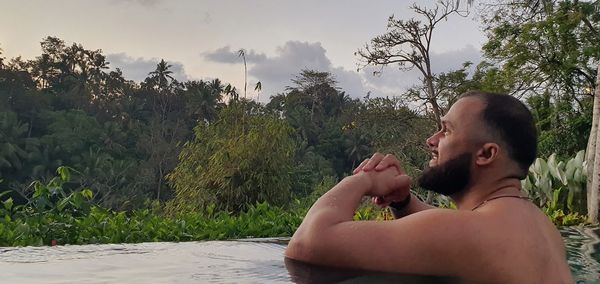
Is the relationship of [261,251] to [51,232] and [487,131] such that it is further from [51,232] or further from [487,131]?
[51,232]

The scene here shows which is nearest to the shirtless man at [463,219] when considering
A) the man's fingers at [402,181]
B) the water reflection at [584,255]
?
the man's fingers at [402,181]

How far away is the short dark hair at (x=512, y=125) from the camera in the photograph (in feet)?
5.82

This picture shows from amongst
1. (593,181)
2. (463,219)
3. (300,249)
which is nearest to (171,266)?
(300,249)

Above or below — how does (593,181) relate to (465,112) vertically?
below

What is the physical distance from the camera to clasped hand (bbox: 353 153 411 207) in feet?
6.15

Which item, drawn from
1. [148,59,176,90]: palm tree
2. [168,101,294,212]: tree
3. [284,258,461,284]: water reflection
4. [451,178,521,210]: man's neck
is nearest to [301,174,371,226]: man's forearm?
[284,258,461,284]: water reflection

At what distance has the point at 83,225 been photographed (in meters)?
5.56

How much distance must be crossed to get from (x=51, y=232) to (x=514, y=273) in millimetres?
4548

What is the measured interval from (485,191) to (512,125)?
0.62 ft

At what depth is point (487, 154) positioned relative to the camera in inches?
69.8

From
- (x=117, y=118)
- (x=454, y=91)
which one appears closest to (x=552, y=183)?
(x=454, y=91)

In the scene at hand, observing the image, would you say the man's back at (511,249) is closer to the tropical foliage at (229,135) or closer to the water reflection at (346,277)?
the water reflection at (346,277)

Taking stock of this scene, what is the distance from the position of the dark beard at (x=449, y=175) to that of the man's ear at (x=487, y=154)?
24 millimetres

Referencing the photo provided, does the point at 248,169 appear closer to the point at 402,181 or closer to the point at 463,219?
the point at 402,181
